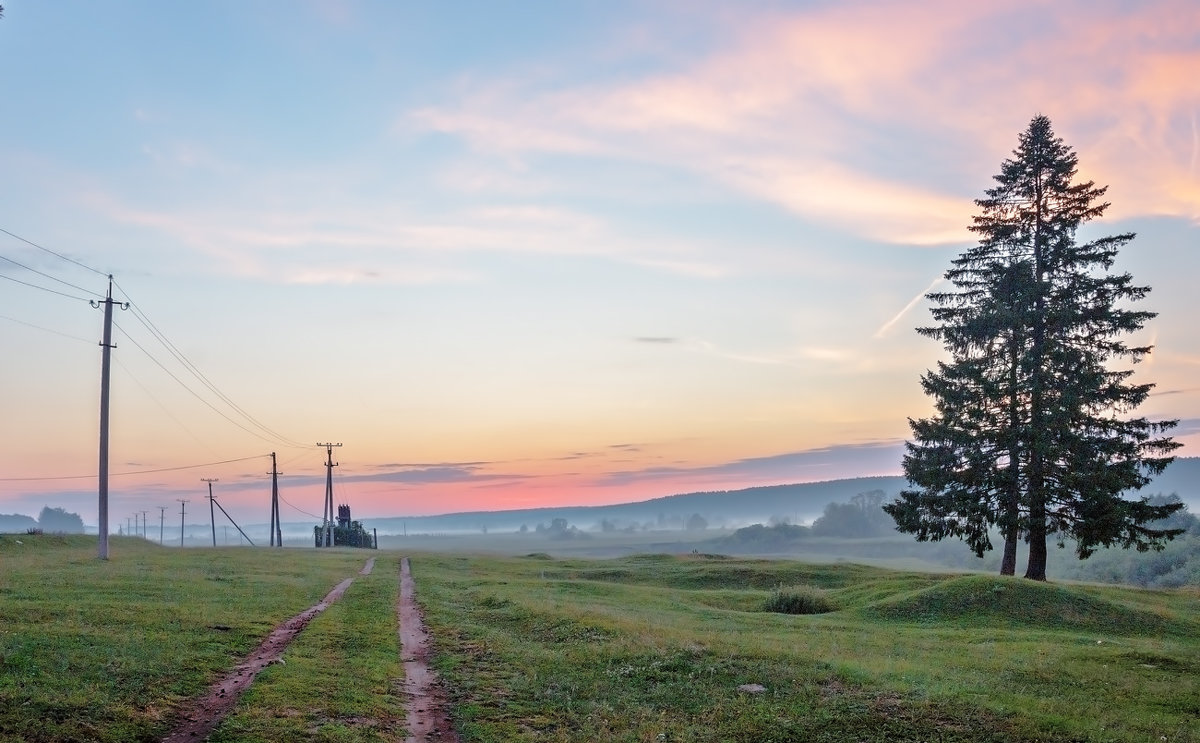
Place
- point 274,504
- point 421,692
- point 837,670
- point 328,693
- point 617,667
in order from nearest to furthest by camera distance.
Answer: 1. point 328,693
2. point 421,692
3. point 837,670
4. point 617,667
5. point 274,504

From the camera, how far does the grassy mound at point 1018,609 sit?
28.5 metres

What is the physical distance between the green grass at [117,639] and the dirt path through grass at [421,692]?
11.5 ft

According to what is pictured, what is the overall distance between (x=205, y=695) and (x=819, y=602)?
26047 mm

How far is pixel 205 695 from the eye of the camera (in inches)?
508

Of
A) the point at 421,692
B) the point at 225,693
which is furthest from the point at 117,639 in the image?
the point at 421,692

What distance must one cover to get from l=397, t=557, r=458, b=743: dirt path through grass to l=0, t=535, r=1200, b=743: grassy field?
29 centimetres

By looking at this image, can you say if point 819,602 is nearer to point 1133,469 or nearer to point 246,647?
point 1133,469

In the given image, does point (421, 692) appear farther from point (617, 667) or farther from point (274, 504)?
point (274, 504)

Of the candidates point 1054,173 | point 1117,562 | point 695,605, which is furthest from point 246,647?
point 1117,562

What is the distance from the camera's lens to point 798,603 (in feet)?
108

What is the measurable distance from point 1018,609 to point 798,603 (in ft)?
27.3

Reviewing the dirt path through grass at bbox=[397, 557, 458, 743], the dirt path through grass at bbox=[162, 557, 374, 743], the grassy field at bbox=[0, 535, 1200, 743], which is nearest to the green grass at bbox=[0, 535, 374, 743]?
the grassy field at bbox=[0, 535, 1200, 743]

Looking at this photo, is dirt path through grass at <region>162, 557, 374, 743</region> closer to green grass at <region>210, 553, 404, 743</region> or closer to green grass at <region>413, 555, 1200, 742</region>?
green grass at <region>210, 553, 404, 743</region>

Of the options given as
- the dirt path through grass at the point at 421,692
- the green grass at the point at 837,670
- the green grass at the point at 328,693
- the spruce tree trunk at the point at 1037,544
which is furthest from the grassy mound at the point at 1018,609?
the green grass at the point at 328,693
